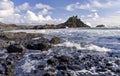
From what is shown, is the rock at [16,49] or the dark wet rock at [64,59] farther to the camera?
the rock at [16,49]

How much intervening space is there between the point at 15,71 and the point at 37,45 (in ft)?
30.8

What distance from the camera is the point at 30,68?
30484mm

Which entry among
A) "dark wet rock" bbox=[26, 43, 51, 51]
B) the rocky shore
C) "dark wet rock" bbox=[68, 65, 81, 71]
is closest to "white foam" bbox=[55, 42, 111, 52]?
the rocky shore

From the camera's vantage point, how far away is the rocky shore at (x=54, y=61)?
29.2 meters

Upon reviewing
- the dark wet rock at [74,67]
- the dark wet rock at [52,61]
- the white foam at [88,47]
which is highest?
the white foam at [88,47]

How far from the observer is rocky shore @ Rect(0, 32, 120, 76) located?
29188mm

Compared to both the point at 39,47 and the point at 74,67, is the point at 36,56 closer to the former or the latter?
the point at 39,47

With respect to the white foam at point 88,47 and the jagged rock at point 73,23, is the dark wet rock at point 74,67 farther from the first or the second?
the jagged rock at point 73,23

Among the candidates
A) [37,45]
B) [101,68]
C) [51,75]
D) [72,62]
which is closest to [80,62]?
[72,62]

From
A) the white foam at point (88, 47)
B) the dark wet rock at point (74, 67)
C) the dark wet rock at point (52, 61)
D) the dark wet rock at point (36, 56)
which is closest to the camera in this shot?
the dark wet rock at point (74, 67)

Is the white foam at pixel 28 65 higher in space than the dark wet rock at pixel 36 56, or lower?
lower

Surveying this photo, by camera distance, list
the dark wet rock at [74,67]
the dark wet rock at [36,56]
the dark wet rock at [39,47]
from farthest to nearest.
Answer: the dark wet rock at [39,47], the dark wet rock at [36,56], the dark wet rock at [74,67]

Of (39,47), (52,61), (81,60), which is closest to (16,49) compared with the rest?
(39,47)

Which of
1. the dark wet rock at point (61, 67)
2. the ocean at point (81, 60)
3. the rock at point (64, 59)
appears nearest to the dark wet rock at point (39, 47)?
the ocean at point (81, 60)
